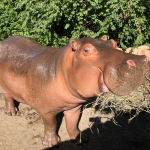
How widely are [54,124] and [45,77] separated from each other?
754 millimetres

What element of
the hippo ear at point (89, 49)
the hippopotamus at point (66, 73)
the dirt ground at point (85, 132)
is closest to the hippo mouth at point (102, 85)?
the hippopotamus at point (66, 73)

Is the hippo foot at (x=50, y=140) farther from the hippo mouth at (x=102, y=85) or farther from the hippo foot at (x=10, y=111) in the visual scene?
the hippo mouth at (x=102, y=85)

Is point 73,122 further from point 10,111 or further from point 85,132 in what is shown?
point 10,111

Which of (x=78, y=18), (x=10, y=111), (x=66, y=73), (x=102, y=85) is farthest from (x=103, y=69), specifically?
(x=78, y=18)

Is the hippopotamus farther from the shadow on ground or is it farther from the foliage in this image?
the foliage

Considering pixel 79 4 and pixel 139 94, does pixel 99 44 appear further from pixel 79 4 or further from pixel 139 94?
pixel 79 4

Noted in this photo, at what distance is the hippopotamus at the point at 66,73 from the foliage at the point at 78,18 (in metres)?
1.47

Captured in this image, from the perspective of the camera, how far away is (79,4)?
12.3 ft

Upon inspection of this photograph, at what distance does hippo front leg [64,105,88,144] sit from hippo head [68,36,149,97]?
79cm

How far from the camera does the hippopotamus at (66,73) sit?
1.26 m

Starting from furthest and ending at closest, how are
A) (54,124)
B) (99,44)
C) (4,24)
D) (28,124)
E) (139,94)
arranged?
(4,24) < (28,124) < (54,124) < (139,94) < (99,44)

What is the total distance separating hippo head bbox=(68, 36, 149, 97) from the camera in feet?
4.03

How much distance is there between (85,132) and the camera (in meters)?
2.71

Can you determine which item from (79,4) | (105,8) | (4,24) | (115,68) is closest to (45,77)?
(115,68)
